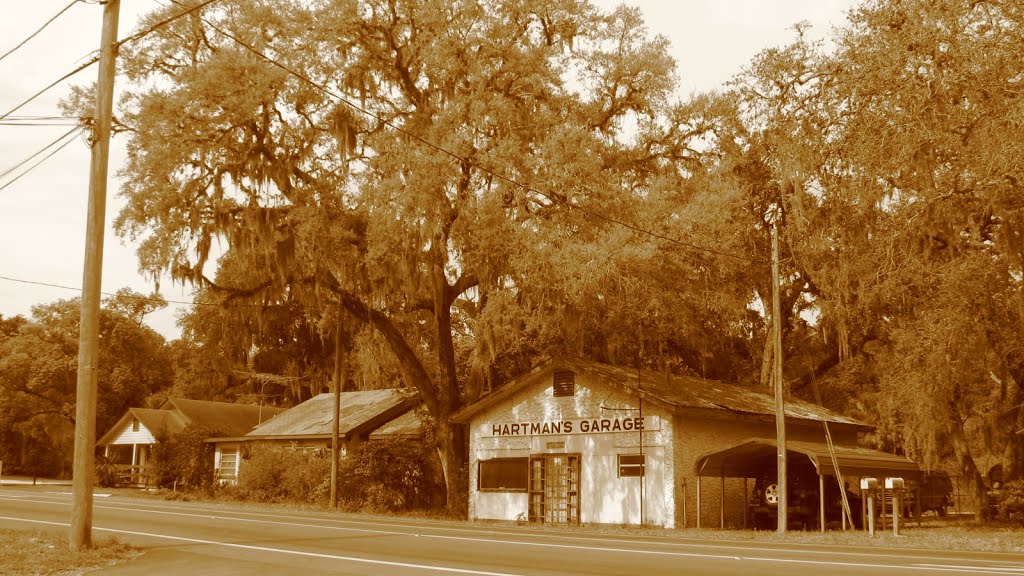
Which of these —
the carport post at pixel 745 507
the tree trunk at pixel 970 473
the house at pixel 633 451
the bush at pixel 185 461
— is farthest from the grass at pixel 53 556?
the bush at pixel 185 461

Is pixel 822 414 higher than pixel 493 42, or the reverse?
pixel 493 42

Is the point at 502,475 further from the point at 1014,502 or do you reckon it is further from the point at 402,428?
the point at 1014,502

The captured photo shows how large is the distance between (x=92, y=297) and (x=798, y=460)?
20258 millimetres

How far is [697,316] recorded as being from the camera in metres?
33.8

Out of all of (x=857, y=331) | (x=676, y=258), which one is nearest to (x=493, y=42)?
(x=676, y=258)

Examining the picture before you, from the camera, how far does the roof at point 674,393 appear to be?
29.0 meters

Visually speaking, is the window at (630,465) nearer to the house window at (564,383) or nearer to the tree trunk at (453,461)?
the house window at (564,383)

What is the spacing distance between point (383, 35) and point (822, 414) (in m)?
20.0

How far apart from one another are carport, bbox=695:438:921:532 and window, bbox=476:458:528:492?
6.17 meters

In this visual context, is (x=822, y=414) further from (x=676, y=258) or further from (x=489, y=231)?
(x=489, y=231)

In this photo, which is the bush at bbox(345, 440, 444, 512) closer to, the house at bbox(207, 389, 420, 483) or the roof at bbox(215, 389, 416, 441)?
the house at bbox(207, 389, 420, 483)

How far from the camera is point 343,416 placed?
4706 centimetres

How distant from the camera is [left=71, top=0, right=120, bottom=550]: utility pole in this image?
15141mm

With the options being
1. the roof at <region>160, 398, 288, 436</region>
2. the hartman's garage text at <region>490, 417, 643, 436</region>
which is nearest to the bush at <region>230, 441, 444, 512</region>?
the hartman's garage text at <region>490, 417, 643, 436</region>
